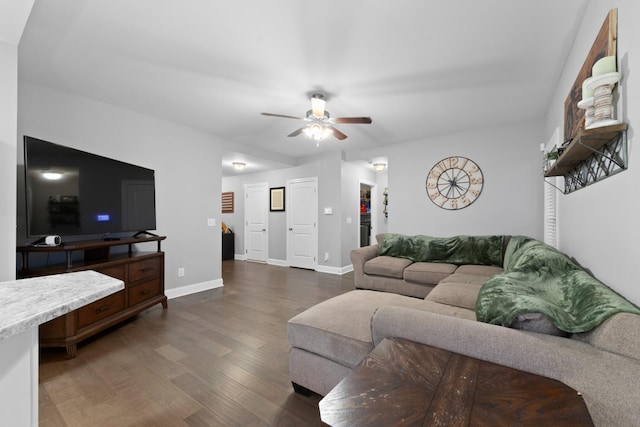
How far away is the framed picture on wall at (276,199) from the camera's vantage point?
21.0 feet

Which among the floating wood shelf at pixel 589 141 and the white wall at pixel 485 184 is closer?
the floating wood shelf at pixel 589 141

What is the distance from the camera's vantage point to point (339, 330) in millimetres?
1506

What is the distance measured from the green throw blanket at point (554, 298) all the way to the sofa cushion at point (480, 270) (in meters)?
1.55

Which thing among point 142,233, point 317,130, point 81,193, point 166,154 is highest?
point 317,130

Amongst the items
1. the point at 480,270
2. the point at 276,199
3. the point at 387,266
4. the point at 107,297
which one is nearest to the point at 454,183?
the point at 480,270

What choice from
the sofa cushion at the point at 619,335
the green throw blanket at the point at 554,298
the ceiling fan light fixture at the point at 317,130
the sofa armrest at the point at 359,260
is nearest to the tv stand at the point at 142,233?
the ceiling fan light fixture at the point at 317,130

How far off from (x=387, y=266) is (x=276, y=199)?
3578 mm

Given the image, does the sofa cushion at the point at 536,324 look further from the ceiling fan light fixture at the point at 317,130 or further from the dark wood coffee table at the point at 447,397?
the ceiling fan light fixture at the point at 317,130

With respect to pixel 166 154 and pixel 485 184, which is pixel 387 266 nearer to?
pixel 485 184

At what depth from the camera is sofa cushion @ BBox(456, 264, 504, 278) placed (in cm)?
314

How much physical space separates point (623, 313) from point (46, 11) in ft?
11.3

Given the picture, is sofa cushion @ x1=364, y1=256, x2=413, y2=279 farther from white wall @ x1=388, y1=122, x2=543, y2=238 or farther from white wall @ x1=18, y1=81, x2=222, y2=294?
white wall @ x1=18, y1=81, x2=222, y2=294

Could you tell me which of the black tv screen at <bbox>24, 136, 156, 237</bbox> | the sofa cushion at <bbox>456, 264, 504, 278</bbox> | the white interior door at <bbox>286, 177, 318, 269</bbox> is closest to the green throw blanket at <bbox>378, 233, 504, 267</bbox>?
the sofa cushion at <bbox>456, 264, 504, 278</bbox>

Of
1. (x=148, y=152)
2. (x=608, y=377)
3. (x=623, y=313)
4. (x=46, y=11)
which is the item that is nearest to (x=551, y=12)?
(x=623, y=313)
